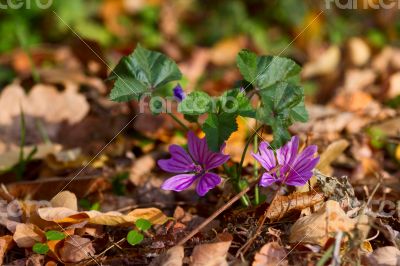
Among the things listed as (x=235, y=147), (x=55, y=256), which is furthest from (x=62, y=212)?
(x=235, y=147)

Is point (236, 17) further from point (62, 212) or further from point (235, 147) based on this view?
point (62, 212)

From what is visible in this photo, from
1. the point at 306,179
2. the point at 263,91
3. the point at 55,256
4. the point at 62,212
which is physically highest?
the point at 263,91

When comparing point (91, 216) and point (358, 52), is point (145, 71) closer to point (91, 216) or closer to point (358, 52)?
point (91, 216)

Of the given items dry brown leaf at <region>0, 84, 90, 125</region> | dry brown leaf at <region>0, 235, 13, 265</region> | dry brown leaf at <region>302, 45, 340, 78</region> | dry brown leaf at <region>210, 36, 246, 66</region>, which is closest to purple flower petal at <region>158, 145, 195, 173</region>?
dry brown leaf at <region>0, 235, 13, 265</region>

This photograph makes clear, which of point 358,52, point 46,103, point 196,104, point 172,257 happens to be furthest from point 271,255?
point 358,52

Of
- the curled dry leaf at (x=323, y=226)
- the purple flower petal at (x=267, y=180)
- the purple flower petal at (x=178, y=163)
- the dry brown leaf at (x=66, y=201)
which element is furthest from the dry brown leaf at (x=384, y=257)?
the dry brown leaf at (x=66, y=201)

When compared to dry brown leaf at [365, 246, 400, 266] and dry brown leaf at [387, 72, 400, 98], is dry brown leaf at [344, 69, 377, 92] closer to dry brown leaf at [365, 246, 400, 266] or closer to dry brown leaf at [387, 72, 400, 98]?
dry brown leaf at [387, 72, 400, 98]
